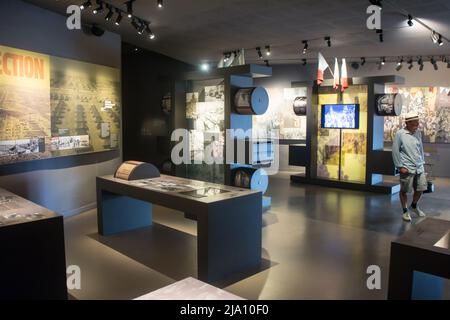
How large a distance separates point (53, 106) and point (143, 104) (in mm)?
4156

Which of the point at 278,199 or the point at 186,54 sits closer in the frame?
the point at 278,199

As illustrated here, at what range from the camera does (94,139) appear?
275 inches

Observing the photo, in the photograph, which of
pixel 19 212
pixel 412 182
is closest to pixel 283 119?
pixel 412 182

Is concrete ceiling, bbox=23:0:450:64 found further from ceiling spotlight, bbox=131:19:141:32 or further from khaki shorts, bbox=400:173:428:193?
khaki shorts, bbox=400:173:428:193

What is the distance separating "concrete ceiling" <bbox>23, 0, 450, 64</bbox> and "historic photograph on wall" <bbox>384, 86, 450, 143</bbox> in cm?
146

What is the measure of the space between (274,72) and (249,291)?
372 inches

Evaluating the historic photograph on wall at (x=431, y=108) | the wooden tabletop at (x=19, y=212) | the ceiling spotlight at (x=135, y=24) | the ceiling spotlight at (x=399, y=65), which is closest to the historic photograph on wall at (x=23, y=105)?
the ceiling spotlight at (x=135, y=24)

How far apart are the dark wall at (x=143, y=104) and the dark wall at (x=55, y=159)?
214 cm

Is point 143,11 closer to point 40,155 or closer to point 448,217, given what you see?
point 40,155

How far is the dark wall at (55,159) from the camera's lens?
5.46 metres

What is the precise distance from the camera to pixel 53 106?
6070 mm

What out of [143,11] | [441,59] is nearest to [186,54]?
[143,11]

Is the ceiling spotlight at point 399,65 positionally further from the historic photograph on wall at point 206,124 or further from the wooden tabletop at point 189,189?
the wooden tabletop at point 189,189

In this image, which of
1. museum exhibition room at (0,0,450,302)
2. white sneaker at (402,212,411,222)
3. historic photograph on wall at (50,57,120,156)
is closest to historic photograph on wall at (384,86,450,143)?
museum exhibition room at (0,0,450,302)
